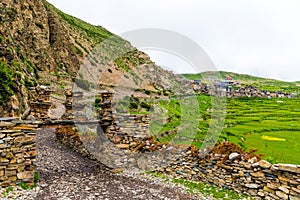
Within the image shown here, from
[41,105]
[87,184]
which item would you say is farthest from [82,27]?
[87,184]

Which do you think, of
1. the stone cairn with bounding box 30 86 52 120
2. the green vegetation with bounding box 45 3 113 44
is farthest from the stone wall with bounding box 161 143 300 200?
the green vegetation with bounding box 45 3 113 44

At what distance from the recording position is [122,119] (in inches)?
584

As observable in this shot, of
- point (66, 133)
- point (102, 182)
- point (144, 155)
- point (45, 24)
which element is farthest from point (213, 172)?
point (45, 24)

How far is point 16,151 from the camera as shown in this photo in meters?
10.9

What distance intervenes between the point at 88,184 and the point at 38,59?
5125 cm

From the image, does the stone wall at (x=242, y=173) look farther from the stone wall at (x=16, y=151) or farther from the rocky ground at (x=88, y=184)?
the stone wall at (x=16, y=151)

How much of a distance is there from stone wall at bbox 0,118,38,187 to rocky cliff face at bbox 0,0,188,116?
1434cm

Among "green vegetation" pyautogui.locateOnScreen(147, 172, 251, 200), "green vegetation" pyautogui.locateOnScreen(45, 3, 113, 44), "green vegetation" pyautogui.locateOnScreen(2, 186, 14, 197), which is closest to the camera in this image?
"green vegetation" pyautogui.locateOnScreen(2, 186, 14, 197)

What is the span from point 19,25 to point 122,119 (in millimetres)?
50038

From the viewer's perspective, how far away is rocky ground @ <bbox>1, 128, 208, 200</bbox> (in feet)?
35.5

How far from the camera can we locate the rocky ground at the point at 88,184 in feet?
35.5

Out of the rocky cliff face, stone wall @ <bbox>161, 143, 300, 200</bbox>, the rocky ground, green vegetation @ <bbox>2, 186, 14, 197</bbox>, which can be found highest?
the rocky cliff face

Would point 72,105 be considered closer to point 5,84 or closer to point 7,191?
point 5,84

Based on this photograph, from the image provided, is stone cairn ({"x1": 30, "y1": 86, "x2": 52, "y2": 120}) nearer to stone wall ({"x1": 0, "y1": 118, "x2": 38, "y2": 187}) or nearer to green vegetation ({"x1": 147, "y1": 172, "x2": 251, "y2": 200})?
stone wall ({"x1": 0, "y1": 118, "x2": 38, "y2": 187})
